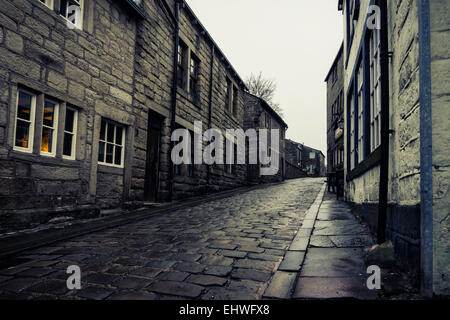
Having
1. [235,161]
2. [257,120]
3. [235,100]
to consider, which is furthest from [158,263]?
[257,120]

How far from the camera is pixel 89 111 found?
6000 mm

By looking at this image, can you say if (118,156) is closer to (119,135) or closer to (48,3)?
(119,135)

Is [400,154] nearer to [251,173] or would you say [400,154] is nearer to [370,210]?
[370,210]

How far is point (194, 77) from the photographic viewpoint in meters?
11.3

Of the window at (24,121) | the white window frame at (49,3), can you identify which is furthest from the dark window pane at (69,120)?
the white window frame at (49,3)

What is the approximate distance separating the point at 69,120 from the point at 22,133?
1.05 m

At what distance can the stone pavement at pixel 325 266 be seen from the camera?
226cm

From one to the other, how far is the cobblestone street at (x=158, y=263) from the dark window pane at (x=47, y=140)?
69.7 inches

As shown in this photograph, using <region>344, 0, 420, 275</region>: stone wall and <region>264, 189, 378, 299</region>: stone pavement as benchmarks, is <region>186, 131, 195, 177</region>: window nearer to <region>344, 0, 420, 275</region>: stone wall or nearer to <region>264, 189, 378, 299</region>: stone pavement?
<region>264, 189, 378, 299</region>: stone pavement

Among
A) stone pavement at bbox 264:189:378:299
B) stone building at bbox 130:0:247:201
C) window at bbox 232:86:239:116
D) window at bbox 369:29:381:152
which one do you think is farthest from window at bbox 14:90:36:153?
window at bbox 232:86:239:116

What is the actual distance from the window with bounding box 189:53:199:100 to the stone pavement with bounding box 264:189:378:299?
26.1ft

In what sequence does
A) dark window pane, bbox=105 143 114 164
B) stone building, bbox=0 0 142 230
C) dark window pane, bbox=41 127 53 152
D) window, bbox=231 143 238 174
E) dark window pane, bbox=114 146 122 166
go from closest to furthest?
stone building, bbox=0 0 142 230 < dark window pane, bbox=41 127 53 152 < dark window pane, bbox=105 143 114 164 < dark window pane, bbox=114 146 122 166 < window, bbox=231 143 238 174

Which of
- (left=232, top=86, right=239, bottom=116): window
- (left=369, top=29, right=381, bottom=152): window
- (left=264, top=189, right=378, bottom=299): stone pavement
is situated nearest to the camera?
(left=264, top=189, right=378, bottom=299): stone pavement

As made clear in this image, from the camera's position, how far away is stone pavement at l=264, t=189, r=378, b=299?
226cm
